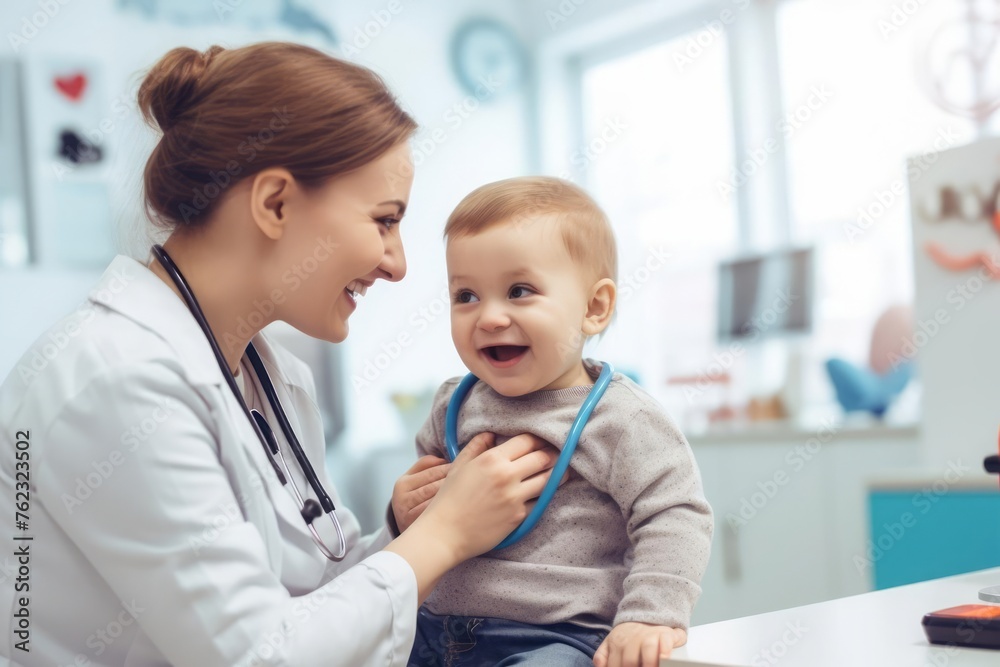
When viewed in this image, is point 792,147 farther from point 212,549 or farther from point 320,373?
point 212,549

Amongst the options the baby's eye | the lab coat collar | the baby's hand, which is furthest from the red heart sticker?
Result: the baby's hand

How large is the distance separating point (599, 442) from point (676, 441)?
0.30 ft

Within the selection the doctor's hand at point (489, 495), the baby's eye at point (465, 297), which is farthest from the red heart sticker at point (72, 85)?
the doctor's hand at point (489, 495)

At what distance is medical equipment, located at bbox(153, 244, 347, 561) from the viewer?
1.16 meters

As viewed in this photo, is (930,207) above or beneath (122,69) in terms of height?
beneath

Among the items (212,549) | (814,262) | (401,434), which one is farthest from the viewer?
(401,434)

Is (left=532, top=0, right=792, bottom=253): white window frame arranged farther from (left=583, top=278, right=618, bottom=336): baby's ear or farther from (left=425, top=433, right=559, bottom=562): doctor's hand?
(left=425, top=433, right=559, bottom=562): doctor's hand

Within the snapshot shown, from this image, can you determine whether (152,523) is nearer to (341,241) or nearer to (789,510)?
(341,241)

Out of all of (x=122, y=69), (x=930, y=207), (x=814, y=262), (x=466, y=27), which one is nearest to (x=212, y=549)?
(x=930, y=207)

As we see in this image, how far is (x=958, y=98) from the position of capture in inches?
138

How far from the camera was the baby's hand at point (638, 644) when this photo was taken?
0.95 meters

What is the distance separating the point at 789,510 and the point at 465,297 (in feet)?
7.40

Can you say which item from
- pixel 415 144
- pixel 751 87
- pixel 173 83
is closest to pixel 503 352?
pixel 173 83

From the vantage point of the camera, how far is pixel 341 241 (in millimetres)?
1201
